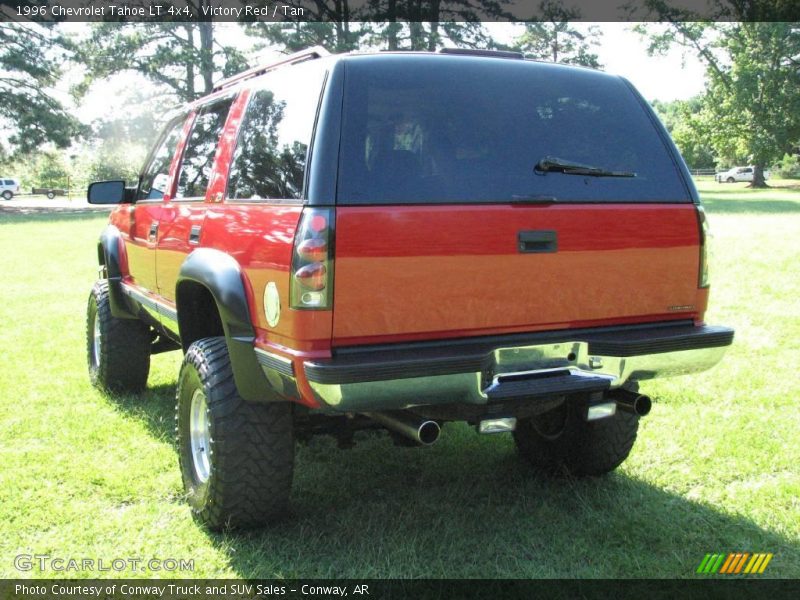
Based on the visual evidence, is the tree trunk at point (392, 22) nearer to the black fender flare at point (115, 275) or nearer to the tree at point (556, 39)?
the tree at point (556, 39)

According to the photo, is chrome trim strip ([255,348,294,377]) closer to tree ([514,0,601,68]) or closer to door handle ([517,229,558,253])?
door handle ([517,229,558,253])

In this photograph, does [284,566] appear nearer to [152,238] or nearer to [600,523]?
[600,523]

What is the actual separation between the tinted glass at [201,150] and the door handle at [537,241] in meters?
1.75

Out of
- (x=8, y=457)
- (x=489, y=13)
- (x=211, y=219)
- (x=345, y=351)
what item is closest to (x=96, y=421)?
(x=8, y=457)

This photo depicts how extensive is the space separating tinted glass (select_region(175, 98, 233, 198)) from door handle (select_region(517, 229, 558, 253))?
1747 millimetres

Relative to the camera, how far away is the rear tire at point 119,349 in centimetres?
574

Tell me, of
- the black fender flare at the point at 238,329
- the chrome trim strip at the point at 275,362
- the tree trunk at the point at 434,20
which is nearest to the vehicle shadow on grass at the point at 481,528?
the black fender flare at the point at 238,329

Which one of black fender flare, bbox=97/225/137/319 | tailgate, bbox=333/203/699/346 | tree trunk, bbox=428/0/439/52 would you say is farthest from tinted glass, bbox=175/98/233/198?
tree trunk, bbox=428/0/439/52

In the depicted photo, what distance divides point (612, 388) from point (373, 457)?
5.73ft

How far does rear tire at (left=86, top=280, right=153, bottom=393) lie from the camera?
5742 mm

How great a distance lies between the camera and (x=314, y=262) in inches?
113

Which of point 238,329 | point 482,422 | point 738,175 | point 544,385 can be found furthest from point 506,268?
point 738,175

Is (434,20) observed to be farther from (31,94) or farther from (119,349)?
(119,349)

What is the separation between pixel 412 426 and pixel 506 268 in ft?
2.31
